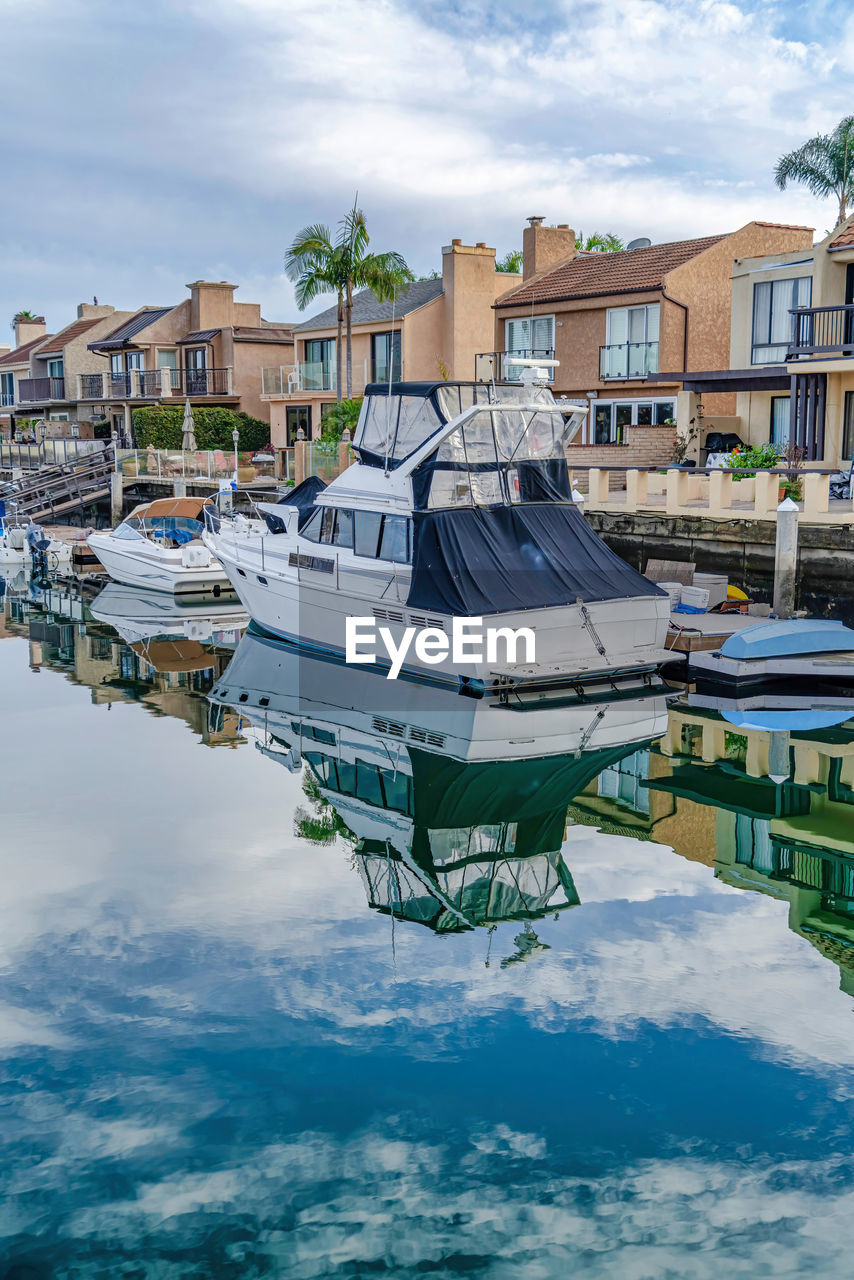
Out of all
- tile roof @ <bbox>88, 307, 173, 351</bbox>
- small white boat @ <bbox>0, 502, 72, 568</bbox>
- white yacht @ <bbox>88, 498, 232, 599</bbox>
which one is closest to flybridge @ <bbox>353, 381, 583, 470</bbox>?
white yacht @ <bbox>88, 498, 232, 599</bbox>

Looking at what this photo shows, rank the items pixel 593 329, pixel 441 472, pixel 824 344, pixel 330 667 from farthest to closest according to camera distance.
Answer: pixel 593 329 < pixel 824 344 < pixel 330 667 < pixel 441 472

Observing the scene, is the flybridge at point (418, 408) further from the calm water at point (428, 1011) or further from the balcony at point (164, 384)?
the balcony at point (164, 384)

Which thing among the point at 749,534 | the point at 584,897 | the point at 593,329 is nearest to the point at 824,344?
the point at 749,534

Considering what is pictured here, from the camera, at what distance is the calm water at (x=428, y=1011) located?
7.02m

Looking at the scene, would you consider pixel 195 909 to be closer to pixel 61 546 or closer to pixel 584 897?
pixel 584 897

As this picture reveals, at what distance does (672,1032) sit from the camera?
924cm

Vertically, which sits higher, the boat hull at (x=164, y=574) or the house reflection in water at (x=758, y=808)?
the boat hull at (x=164, y=574)

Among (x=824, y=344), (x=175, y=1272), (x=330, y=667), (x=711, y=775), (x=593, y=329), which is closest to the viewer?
(x=175, y=1272)

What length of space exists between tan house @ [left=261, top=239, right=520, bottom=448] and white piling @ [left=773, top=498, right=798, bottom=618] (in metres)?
23.5

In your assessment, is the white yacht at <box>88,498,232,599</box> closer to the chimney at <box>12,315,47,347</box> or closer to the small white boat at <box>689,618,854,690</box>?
the small white boat at <box>689,618,854,690</box>

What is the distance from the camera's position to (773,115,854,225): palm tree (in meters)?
52.3

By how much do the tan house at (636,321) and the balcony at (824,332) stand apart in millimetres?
4610

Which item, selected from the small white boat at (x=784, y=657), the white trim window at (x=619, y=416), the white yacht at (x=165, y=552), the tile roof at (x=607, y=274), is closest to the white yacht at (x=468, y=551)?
the small white boat at (x=784, y=657)

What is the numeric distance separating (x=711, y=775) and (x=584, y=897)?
484cm
